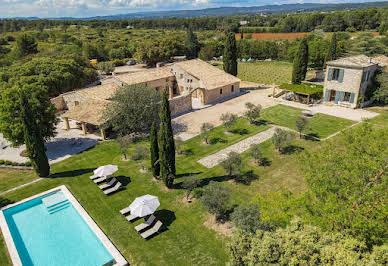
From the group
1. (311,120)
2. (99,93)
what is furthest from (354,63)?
→ (99,93)

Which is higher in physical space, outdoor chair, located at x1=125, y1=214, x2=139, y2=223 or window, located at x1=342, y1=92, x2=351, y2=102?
window, located at x1=342, y1=92, x2=351, y2=102

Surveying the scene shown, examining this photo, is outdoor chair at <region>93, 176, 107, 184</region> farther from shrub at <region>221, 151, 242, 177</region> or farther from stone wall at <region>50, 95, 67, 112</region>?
stone wall at <region>50, 95, 67, 112</region>

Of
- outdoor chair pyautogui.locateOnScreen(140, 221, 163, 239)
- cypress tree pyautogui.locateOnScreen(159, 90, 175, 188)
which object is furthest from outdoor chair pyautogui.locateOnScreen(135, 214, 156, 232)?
cypress tree pyautogui.locateOnScreen(159, 90, 175, 188)

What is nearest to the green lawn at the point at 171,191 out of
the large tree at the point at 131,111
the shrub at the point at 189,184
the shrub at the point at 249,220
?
the shrub at the point at 189,184

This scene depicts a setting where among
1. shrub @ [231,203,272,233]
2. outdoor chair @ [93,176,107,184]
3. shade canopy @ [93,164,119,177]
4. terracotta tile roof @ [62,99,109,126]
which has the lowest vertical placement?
outdoor chair @ [93,176,107,184]

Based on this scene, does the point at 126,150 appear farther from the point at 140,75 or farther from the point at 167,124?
the point at 140,75

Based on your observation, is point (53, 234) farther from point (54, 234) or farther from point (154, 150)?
point (154, 150)
